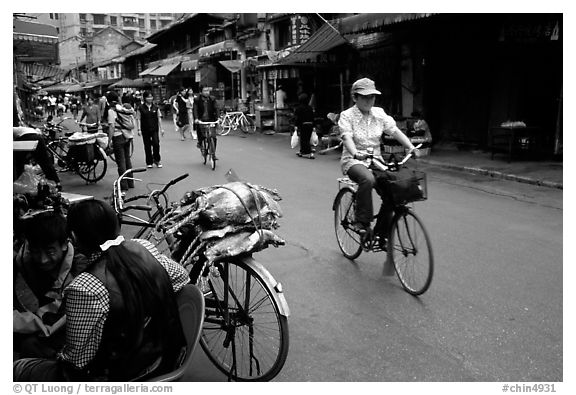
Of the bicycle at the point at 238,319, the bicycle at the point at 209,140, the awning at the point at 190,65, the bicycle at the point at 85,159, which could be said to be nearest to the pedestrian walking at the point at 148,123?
the bicycle at the point at 209,140

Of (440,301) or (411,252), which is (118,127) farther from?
(440,301)

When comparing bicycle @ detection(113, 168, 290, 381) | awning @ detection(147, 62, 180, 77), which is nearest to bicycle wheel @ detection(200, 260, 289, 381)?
bicycle @ detection(113, 168, 290, 381)

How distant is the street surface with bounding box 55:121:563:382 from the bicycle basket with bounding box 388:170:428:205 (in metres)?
0.83

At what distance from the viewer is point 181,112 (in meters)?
18.9

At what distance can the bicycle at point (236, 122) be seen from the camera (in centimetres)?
2288

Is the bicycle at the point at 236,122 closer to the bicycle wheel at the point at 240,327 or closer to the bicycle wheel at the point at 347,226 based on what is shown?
the bicycle wheel at the point at 347,226

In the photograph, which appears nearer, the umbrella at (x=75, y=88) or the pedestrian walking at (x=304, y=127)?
the pedestrian walking at (x=304, y=127)

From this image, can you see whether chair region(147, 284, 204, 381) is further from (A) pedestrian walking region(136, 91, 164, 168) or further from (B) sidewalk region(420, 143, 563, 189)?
(A) pedestrian walking region(136, 91, 164, 168)

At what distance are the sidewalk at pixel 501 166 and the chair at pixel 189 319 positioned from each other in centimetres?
809

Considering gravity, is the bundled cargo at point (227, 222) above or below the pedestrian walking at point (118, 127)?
below

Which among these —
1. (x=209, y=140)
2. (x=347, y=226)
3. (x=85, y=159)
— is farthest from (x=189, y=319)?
(x=209, y=140)

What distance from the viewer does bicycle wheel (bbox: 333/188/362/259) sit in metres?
5.28

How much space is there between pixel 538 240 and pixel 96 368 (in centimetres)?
513
